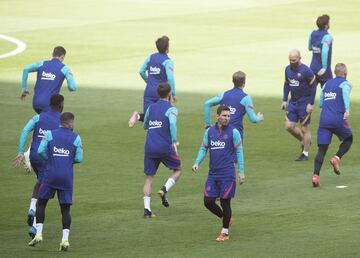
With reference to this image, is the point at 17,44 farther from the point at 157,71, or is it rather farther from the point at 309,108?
the point at 309,108

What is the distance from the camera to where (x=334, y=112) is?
829 inches

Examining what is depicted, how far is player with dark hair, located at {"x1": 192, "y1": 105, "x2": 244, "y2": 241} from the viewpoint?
55.7ft

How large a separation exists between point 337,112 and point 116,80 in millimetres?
14277

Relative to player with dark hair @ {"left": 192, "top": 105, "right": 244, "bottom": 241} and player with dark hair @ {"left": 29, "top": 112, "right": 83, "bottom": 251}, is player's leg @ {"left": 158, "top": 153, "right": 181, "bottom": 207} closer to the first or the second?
player with dark hair @ {"left": 192, "top": 105, "right": 244, "bottom": 241}

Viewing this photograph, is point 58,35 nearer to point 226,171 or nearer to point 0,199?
point 0,199

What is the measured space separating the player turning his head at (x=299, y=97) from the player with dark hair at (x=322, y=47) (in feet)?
10.6

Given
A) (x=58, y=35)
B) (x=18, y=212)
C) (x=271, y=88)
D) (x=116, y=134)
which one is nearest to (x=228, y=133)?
(x=18, y=212)

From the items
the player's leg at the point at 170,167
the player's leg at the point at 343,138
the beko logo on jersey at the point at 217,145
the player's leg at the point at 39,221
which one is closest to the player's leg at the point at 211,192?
the beko logo on jersey at the point at 217,145

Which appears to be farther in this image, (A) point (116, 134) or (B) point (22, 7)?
(B) point (22, 7)

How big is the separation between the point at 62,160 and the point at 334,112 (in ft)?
21.1

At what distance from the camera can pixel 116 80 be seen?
3444 cm

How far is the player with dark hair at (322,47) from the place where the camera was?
26.4m

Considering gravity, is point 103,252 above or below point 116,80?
below

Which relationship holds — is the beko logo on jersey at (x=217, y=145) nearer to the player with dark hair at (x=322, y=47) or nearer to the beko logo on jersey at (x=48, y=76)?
the beko logo on jersey at (x=48, y=76)
